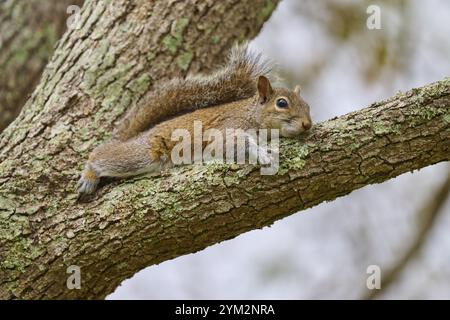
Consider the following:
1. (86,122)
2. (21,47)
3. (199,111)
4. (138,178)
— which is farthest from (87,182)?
(21,47)

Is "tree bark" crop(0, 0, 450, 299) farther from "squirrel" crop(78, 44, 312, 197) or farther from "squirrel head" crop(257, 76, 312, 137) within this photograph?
"squirrel head" crop(257, 76, 312, 137)

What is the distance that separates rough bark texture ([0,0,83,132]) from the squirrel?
124cm

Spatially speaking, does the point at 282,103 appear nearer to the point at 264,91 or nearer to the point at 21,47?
the point at 264,91

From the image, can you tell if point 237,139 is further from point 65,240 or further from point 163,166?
point 65,240

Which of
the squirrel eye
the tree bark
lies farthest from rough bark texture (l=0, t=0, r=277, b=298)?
the squirrel eye

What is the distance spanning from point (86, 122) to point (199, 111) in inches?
28.2

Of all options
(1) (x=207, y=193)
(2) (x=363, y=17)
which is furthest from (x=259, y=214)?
(2) (x=363, y=17)

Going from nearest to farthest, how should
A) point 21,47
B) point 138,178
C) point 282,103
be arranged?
point 138,178, point 282,103, point 21,47

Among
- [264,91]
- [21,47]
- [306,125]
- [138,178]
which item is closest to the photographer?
[306,125]

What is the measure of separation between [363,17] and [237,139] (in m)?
3.22

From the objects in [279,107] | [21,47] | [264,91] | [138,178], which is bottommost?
[138,178]

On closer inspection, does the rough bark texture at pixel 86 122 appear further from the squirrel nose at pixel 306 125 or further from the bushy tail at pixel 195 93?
the squirrel nose at pixel 306 125

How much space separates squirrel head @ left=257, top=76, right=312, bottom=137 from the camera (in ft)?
14.4

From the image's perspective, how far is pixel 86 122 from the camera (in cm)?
470
